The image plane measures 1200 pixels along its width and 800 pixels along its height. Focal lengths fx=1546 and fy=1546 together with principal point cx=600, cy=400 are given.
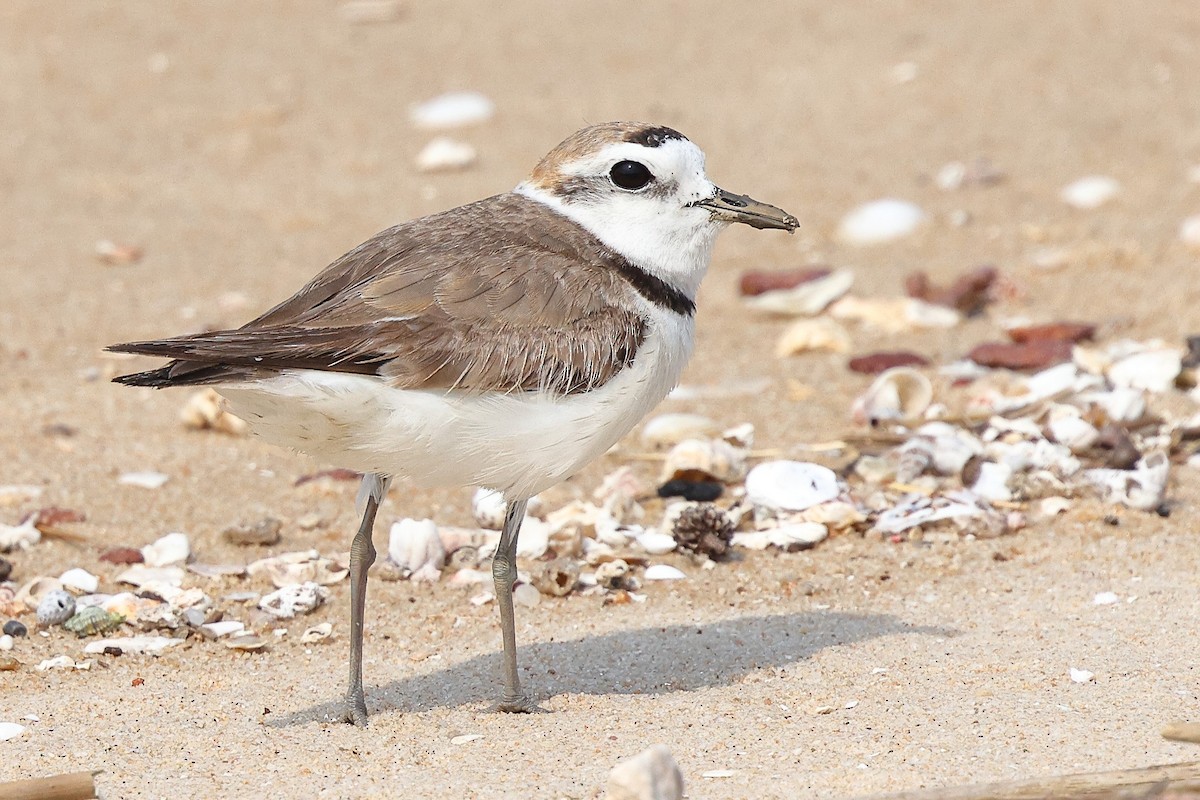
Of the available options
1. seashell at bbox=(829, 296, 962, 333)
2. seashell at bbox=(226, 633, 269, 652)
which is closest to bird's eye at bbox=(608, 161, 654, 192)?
seashell at bbox=(226, 633, 269, 652)

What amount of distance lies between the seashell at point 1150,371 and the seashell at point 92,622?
13.0 ft

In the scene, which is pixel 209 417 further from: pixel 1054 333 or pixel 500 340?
pixel 1054 333

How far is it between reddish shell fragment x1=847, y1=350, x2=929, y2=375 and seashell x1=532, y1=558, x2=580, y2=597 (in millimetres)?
2238

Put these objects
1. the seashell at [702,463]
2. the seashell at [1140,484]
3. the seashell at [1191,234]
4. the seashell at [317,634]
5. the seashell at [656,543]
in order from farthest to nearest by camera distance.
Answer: the seashell at [1191,234]
the seashell at [702,463]
the seashell at [1140,484]
the seashell at [656,543]
the seashell at [317,634]

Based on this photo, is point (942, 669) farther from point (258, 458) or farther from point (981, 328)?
point (981, 328)

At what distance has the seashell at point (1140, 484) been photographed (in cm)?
525

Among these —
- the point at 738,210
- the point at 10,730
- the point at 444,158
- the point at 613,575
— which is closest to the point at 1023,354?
the point at 613,575

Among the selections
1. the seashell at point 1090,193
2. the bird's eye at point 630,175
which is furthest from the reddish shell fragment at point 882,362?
the bird's eye at point 630,175

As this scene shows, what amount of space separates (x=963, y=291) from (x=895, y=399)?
1.56 metres

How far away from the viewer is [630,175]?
4121 millimetres

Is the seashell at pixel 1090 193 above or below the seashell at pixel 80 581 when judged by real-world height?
above

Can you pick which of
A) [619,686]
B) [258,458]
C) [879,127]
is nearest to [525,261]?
[619,686]

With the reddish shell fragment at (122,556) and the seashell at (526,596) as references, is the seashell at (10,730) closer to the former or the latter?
the reddish shell fragment at (122,556)

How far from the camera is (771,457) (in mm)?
5887
